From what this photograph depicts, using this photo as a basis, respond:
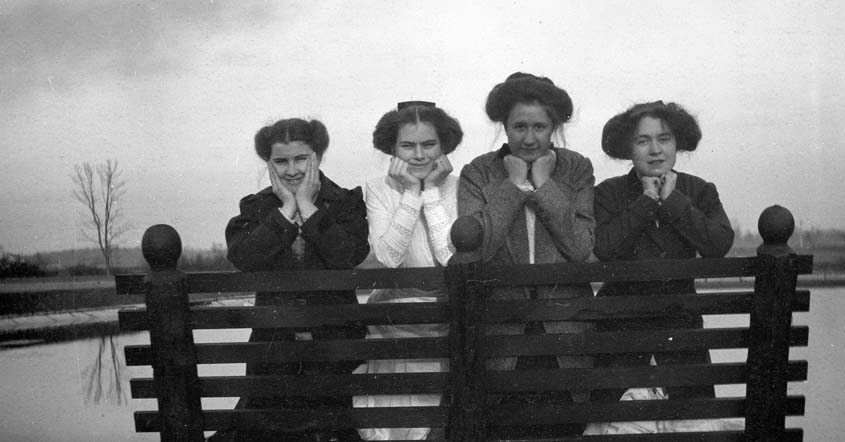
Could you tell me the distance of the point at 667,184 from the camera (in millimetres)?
2273

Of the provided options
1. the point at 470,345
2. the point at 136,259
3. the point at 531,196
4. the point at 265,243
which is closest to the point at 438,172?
the point at 531,196

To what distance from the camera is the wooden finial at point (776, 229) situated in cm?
174

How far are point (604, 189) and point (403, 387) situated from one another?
1.17 metres

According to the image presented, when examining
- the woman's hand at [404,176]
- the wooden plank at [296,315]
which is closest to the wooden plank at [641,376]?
the wooden plank at [296,315]

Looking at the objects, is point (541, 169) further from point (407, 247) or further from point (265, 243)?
point (265, 243)

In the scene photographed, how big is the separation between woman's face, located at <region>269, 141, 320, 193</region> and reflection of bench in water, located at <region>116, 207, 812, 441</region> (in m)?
0.69

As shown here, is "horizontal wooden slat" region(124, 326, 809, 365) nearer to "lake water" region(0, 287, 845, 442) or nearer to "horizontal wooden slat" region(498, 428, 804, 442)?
"horizontal wooden slat" region(498, 428, 804, 442)

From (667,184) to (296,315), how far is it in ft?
4.93

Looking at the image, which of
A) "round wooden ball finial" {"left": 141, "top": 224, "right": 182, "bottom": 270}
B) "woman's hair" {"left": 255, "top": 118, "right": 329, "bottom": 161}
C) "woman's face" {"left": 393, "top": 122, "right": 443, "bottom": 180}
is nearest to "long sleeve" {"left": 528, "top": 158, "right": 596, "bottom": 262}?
"woman's face" {"left": 393, "top": 122, "right": 443, "bottom": 180}

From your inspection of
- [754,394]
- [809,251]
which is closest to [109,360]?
[754,394]

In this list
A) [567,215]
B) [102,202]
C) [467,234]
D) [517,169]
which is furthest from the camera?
[102,202]

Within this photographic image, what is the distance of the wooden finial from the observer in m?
1.74

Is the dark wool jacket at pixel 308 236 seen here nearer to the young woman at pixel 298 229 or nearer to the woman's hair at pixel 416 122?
the young woman at pixel 298 229

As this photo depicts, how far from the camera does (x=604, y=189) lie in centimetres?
236
